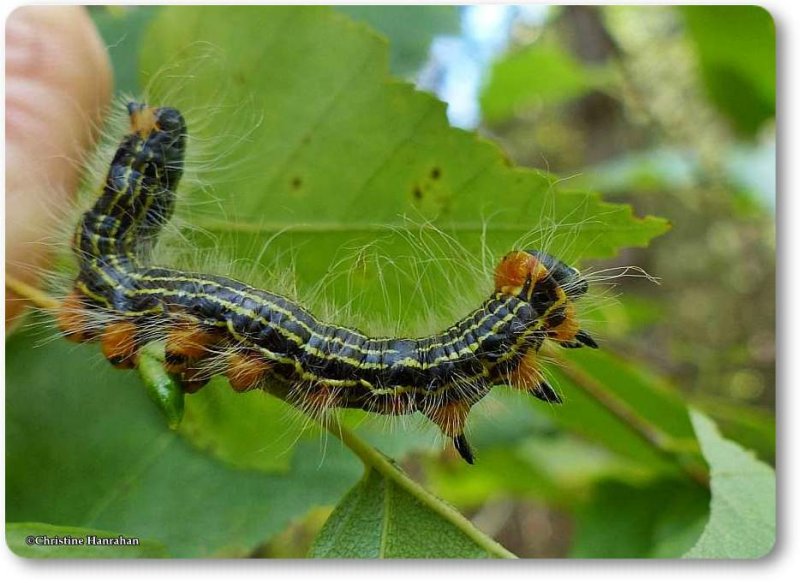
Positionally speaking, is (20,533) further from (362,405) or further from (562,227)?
(562,227)

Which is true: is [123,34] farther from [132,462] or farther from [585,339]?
[585,339]

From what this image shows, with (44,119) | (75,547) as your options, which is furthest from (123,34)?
(75,547)

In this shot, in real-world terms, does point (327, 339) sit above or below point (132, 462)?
above

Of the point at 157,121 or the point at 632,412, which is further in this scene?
the point at 632,412

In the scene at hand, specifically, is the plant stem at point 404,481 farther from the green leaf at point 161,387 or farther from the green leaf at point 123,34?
the green leaf at point 123,34

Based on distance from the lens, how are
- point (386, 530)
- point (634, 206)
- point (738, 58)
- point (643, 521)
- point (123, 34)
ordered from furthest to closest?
point (738, 58) → point (634, 206) → point (643, 521) → point (123, 34) → point (386, 530)

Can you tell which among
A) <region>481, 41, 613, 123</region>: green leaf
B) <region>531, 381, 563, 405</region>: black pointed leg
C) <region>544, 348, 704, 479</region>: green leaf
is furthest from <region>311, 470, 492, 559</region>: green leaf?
<region>481, 41, 613, 123</region>: green leaf

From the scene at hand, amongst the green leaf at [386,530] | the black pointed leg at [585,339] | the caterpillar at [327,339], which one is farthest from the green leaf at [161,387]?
the black pointed leg at [585,339]

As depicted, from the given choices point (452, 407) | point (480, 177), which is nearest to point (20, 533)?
point (452, 407)
